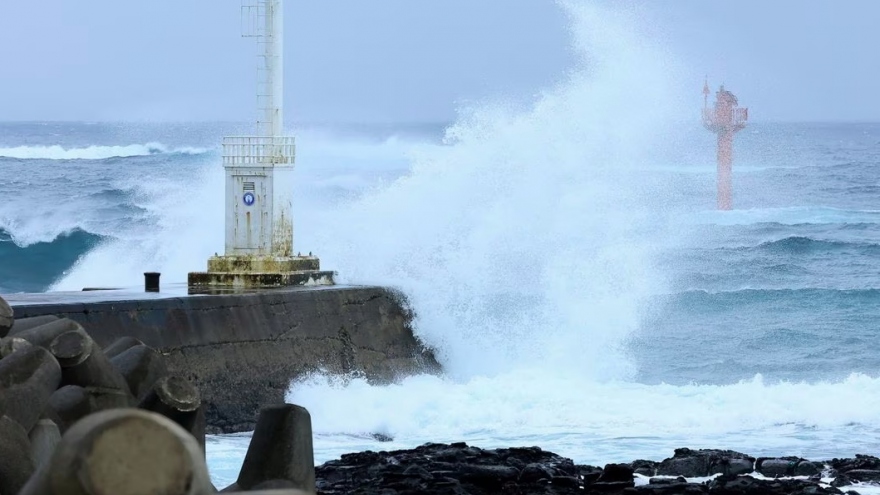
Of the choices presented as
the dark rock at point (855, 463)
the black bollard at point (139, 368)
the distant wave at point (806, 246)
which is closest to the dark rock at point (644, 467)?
the dark rock at point (855, 463)

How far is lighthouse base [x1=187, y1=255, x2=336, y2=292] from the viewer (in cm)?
1429

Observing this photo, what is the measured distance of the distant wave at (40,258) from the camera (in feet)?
80.5

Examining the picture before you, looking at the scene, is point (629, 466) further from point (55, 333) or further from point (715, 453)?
point (55, 333)

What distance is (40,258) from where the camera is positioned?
26.5 metres

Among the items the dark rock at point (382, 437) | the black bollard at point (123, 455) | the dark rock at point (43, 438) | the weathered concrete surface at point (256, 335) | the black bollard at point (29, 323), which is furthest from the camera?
the dark rock at point (382, 437)

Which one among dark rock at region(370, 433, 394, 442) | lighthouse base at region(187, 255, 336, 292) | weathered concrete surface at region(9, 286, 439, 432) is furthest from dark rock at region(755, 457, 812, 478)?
lighthouse base at region(187, 255, 336, 292)

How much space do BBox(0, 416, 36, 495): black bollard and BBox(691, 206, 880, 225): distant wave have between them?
27681 mm

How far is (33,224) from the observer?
30516 mm

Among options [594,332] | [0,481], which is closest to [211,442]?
[0,481]

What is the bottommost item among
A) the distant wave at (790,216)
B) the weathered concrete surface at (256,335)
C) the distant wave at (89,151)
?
the weathered concrete surface at (256,335)

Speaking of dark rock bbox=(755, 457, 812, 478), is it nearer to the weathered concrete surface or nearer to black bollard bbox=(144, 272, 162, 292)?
the weathered concrete surface

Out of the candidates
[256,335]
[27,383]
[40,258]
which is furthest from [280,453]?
[40,258]

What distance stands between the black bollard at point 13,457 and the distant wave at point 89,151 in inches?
1887

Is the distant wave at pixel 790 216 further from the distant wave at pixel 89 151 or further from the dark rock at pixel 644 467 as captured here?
the distant wave at pixel 89 151
